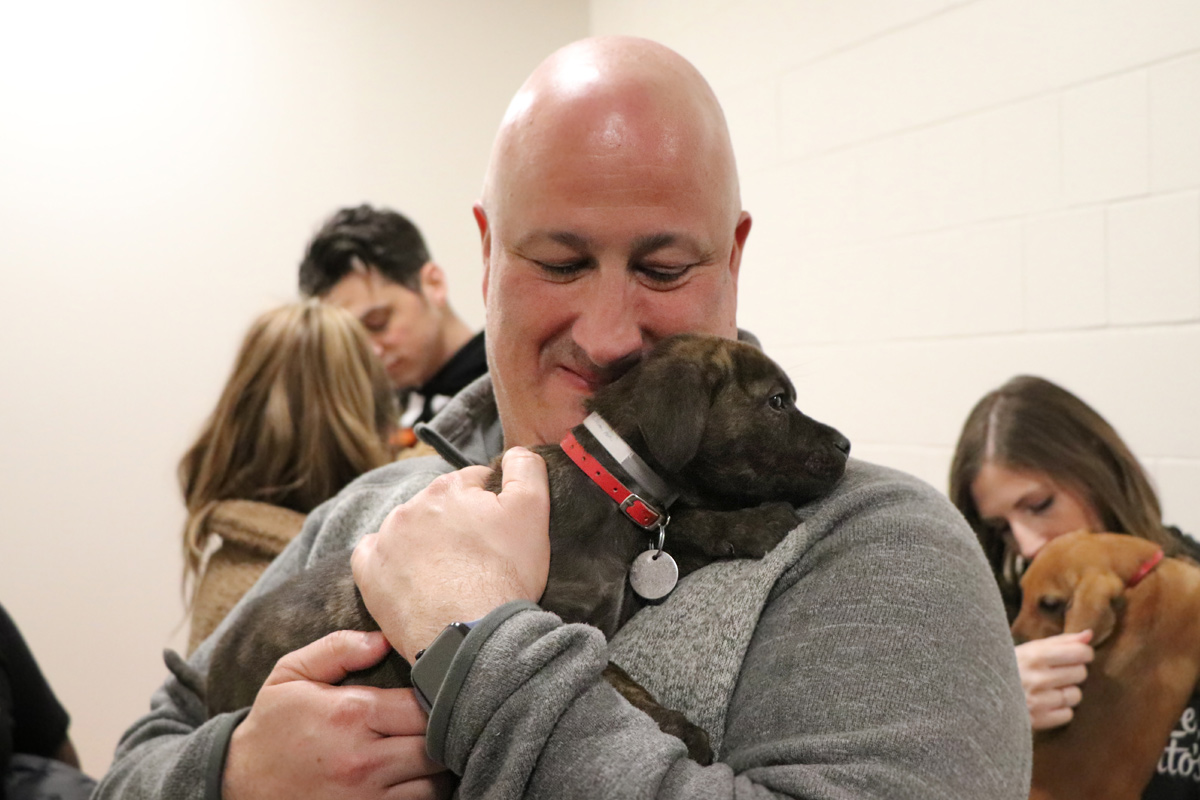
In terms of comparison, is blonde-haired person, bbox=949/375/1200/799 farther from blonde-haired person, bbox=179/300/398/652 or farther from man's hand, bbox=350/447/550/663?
blonde-haired person, bbox=179/300/398/652

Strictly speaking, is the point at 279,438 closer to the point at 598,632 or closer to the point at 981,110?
the point at 598,632

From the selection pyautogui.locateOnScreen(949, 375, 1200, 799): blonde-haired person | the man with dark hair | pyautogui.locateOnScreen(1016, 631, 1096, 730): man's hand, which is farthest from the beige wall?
the man with dark hair

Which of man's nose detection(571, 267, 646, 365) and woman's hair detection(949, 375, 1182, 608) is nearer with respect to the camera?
man's nose detection(571, 267, 646, 365)

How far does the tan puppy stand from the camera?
214 centimetres

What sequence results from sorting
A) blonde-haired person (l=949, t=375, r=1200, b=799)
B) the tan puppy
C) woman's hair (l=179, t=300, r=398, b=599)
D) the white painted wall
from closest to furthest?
the tan puppy, blonde-haired person (l=949, t=375, r=1200, b=799), woman's hair (l=179, t=300, r=398, b=599), the white painted wall

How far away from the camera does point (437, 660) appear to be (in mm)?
1049

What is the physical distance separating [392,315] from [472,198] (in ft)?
5.71

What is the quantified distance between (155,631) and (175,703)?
10.6 ft

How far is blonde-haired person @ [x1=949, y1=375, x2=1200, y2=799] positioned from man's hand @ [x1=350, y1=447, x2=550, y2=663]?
59.1 inches

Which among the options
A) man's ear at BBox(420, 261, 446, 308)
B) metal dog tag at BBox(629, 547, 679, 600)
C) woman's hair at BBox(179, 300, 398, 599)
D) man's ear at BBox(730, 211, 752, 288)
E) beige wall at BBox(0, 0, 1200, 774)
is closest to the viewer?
metal dog tag at BBox(629, 547, 679, 600)

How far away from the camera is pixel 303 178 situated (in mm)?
5102

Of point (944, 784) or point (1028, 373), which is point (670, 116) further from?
point (1028, 373)

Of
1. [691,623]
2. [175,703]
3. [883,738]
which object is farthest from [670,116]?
[175,703]

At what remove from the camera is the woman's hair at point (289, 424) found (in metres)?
3.05
